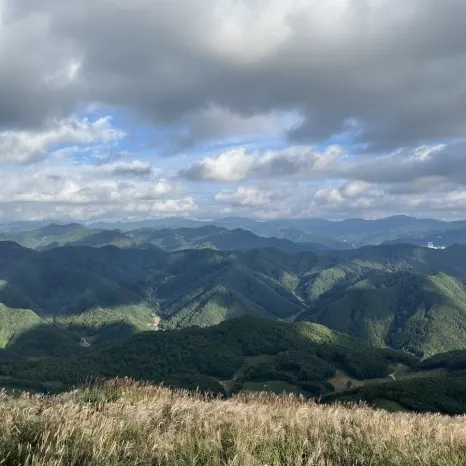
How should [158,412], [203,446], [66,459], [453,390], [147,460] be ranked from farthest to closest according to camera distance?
[453,390] → [158,412] → [203,446] → [147,460] → [66,459]

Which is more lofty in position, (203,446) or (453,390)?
(203,446)

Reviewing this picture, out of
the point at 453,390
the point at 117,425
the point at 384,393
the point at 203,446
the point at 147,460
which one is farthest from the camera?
the point at 453,390

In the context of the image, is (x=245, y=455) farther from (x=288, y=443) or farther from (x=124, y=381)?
(x=124, y=381)

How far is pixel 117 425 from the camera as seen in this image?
771 centimetres

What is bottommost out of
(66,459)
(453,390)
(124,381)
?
(453,390)

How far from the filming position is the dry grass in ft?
21.0

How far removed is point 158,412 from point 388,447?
462cm

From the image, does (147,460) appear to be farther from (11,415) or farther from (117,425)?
(11,415)

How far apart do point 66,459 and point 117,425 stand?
174 centimetres

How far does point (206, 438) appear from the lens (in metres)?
7.36

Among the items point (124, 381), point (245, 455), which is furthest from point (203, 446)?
point (124, 381)

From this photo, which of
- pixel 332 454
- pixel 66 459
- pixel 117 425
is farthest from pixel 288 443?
pixel 66 459

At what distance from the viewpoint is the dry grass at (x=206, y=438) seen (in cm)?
639

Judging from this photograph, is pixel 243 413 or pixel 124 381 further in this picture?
pixel 124 381
